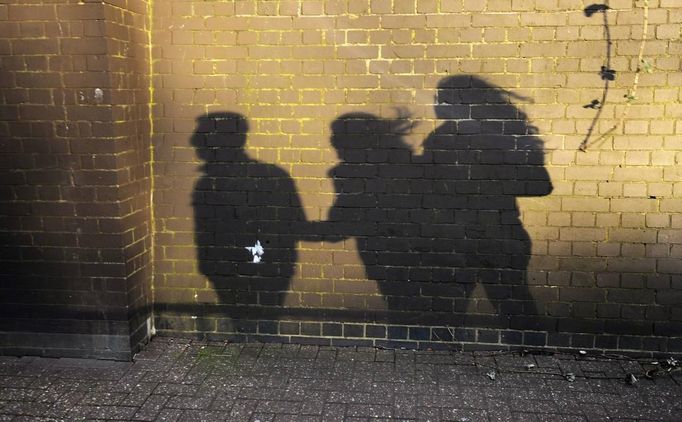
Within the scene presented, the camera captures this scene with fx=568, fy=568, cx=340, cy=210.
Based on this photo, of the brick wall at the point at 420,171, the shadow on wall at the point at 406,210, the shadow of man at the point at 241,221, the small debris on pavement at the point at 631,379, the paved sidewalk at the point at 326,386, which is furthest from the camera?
the shadow of man at the point at 241,221

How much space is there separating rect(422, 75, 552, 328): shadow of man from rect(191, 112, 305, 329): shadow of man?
3.68 ft

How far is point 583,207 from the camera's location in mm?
3936

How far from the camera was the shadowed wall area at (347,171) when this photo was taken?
379cm

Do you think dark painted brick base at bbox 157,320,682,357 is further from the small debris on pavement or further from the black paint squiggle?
the black paint squiggle

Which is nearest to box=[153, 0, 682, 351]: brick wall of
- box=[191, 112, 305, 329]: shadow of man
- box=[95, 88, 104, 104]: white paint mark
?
box=[191, 112, 305, 329]: shadow of man

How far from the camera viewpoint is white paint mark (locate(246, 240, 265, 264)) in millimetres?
4250

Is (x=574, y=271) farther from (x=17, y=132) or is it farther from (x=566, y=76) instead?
(x=17, y=132)

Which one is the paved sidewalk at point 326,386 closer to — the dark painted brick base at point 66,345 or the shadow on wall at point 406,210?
the dark painted brick base at point 66,345

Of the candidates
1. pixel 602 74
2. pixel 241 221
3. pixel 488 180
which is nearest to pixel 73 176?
pixel 241 221

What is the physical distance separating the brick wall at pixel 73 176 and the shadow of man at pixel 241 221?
45 cm

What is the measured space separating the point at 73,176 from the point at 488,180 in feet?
9.40

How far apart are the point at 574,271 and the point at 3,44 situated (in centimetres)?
419

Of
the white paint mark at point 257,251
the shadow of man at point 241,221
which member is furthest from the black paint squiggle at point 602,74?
the white paint mark at point 257,251

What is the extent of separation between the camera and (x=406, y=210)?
13.4 feet
